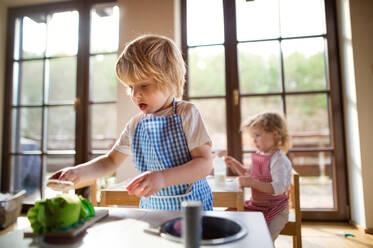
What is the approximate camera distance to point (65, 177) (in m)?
0.77

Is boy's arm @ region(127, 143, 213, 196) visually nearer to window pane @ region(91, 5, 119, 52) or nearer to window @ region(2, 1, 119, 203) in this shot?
window @ region(2, 1, 119, 203)

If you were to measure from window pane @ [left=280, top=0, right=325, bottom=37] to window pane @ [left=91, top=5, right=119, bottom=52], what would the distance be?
1647 millimetres

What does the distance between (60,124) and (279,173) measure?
2.43m

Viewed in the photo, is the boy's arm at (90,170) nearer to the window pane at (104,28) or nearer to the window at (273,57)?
the window at (273,57)

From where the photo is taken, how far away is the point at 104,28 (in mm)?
2645

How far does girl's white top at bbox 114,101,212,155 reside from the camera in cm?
86

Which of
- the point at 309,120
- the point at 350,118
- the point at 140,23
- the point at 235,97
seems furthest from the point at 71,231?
the point at 309,120

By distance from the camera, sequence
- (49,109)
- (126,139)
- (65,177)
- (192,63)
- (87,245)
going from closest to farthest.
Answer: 1. (87,245)
2. (65,177)
3. (126,139)
4. (192,63)
5. (49,109)

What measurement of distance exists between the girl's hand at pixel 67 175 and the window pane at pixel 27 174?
2.16 meters

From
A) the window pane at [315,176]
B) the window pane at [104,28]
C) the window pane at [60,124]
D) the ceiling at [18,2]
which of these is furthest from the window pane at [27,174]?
the window pane at [315,176]

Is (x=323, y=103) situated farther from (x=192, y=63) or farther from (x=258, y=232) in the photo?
(x=258, y=232)

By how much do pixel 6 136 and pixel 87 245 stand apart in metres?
2.82

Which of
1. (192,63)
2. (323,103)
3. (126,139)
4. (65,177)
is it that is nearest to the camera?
(65,177)

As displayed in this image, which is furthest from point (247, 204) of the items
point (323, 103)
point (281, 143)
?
point (323, 103)
